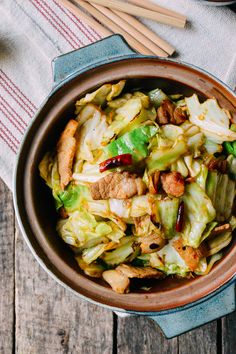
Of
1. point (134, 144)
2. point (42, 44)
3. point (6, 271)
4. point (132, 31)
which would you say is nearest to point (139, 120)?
point (134, 144)

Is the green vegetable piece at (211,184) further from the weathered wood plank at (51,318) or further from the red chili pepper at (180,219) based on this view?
the weathered wood plank at (51,318)

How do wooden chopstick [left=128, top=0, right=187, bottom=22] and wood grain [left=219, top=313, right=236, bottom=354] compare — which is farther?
wood grain [left=219, top=313, right=236, bottom=354]

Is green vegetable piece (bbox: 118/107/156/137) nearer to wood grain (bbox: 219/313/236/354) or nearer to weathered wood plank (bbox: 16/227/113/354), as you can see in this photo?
weathered wood plank (bbox: 16/227/113/354)

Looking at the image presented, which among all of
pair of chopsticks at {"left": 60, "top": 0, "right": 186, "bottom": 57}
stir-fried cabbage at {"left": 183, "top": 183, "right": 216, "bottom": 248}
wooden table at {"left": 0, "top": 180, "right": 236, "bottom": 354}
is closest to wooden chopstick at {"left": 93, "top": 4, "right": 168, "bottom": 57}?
pair of chopsticks at {"left": 60, "top": 0, "right": 186, "bottom": 57}

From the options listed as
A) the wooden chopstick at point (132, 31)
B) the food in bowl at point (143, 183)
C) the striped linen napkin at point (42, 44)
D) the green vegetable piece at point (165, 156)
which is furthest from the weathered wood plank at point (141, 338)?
the wooden chopstick at point (132, 31)

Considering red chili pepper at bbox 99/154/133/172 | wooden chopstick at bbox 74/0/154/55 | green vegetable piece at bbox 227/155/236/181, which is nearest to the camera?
red chili pepper at bbox 99/154/133/172

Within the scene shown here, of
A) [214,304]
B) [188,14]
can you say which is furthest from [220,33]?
[214,304]

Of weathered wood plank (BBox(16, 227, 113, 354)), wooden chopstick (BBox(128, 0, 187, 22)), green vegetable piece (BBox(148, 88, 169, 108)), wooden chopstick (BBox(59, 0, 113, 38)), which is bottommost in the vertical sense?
weathered wood plank (BBox(16, 227, 113, 354))

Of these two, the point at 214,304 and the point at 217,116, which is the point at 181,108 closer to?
the point at 217,116
